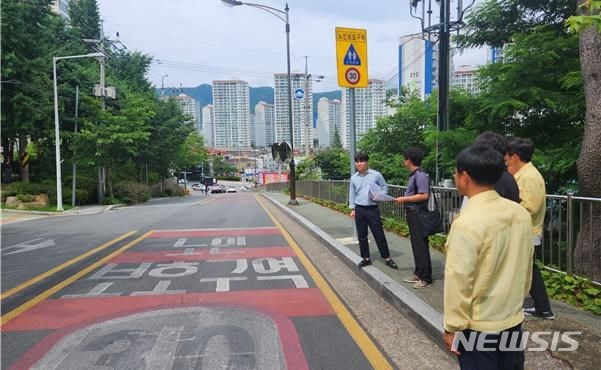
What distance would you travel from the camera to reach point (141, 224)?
14344mm

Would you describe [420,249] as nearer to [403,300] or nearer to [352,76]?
[403,300]

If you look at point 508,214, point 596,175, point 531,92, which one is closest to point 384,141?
point 531,92

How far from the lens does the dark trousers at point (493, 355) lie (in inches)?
87.1

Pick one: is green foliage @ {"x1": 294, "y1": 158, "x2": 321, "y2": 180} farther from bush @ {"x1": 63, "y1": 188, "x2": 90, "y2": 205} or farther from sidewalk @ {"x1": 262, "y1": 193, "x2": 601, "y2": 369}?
sidewalk @ {"x1": 262, "y1": 193, "x2": 601, "y2": 369}

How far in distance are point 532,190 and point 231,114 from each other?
375 ft

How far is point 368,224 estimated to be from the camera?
664 cm

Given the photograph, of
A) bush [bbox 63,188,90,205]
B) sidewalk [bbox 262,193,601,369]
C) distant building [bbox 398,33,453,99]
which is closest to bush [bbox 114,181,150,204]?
bush [bbox 63,188,90,205]

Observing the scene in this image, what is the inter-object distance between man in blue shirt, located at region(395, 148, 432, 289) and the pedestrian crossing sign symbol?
3.72m

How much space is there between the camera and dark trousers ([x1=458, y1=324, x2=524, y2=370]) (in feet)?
7.26

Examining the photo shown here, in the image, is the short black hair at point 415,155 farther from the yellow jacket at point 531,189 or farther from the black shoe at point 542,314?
the black shoe at point 542,314

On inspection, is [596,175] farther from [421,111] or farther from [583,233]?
[421,111]

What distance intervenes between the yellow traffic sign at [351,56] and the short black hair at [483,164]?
21.8 feet

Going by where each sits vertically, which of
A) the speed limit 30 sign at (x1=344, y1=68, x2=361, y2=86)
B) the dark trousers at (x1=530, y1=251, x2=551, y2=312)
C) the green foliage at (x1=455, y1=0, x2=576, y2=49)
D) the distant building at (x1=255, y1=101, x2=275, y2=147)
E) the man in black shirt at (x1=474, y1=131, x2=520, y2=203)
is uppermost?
the distant building at (x1=255, y1=101, x2=275, y2=147)

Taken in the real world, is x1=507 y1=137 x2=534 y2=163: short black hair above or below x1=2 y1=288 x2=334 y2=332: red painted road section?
above
